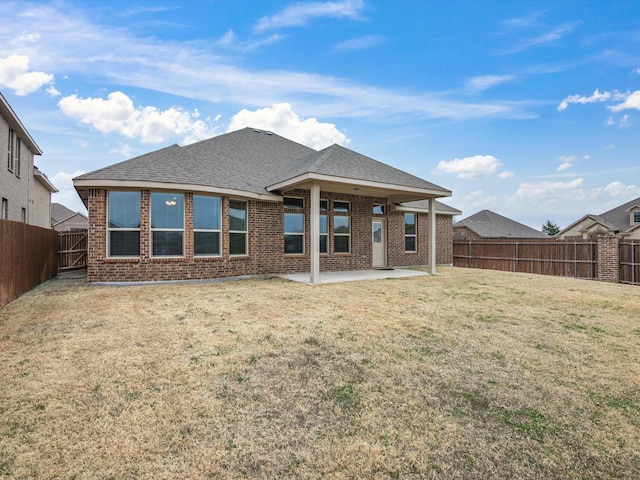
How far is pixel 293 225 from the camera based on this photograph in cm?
1241

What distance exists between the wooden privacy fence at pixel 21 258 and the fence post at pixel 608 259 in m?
18.7

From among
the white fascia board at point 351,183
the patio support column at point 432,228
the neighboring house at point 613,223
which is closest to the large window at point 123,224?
the white fascia board at point 351,183

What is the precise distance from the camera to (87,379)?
346cm

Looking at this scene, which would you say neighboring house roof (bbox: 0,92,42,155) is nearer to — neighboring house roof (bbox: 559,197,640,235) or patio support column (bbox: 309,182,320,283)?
patio support column (bbox: 309,182,320,283)

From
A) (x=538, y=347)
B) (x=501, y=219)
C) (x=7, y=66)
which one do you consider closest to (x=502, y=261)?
(x=538, y=347)

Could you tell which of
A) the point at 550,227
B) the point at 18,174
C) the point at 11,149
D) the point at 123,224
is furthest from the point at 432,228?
the point at 550,227

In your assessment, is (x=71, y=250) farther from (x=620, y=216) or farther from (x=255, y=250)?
(x=620, y=216)

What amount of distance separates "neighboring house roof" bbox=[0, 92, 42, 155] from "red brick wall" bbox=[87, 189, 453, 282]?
647cm

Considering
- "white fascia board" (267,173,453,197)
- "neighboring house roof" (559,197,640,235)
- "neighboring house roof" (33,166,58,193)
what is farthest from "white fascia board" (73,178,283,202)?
"neighboring house roof" (559,197,640,235)

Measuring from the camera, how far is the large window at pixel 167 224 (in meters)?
9.73

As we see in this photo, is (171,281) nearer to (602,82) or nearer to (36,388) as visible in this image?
(36,388)

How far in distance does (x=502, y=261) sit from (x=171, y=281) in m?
15.4

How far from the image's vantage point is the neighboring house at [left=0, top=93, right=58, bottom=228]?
41.0ft

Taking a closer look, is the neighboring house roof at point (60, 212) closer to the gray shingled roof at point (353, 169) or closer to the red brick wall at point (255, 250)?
the red brick wall at point (255, 250)
